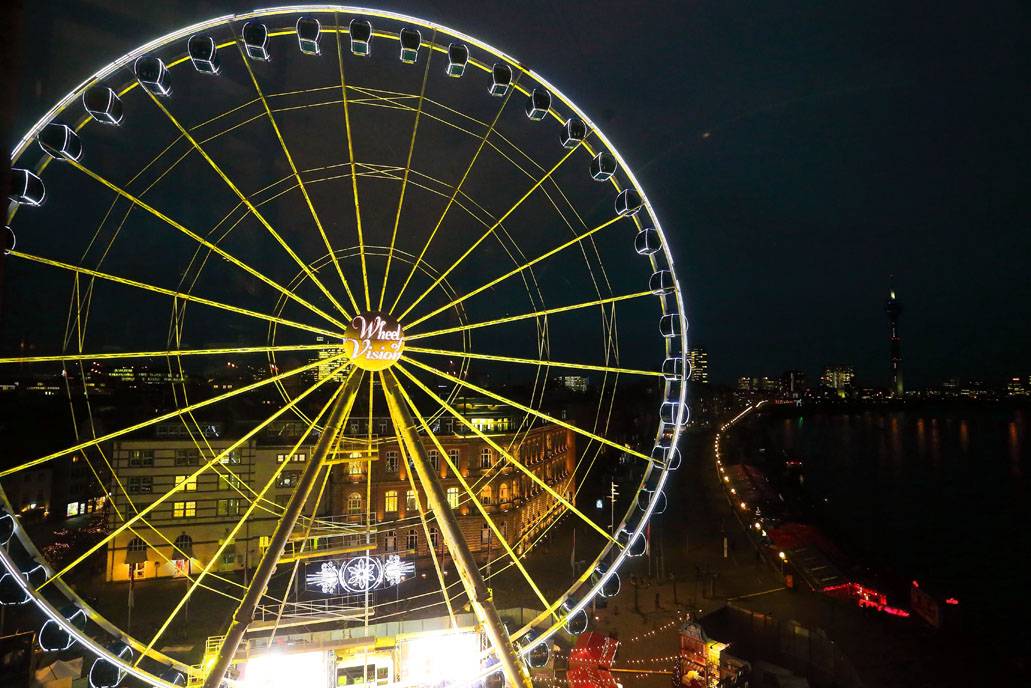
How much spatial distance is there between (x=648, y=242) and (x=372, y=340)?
5.13 metres

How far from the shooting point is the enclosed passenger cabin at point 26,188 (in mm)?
7852

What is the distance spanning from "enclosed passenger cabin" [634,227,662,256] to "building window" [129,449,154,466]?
993 inches

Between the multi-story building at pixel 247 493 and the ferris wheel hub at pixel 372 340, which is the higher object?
the ferris wheel hub at pixel 372 340

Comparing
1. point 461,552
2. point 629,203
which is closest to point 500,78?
point 629,203

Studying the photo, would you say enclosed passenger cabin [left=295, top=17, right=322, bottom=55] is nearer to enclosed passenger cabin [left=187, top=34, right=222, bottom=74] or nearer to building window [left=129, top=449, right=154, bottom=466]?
enclosed passenger cabin [left=187, top=34, right=222, bottom=74]

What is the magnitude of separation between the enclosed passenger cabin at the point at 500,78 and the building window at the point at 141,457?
24.5 meters

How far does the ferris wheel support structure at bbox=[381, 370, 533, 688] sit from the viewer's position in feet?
27.8

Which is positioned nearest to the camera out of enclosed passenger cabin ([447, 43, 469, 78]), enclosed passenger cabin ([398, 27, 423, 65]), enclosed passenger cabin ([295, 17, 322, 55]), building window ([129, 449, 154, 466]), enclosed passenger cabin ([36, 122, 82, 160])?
enclosed passenger cabin ([36, 122, 82, 160])

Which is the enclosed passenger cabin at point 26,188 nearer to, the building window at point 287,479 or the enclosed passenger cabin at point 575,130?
the enclosed passenger cabin at point 575,130

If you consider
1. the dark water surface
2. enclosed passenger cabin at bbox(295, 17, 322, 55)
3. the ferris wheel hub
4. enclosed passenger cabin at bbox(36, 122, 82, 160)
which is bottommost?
the dark water surface

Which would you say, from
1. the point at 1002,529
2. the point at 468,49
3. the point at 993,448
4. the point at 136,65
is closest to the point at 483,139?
the point at 468,49

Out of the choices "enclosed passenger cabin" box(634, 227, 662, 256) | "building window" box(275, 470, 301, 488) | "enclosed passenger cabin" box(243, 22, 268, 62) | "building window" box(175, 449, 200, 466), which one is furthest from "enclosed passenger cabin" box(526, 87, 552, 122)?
"building window" box(175, 449, 200, 466)

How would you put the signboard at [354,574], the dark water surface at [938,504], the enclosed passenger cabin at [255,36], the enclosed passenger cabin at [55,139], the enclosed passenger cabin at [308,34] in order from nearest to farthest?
the enclosed passenger cabin at [55,139], the enclosed passenger cabin at [255,36], the enclosed passenger cabin at [308,34], the signboard at [354,574], the dark water surface at [938,504]

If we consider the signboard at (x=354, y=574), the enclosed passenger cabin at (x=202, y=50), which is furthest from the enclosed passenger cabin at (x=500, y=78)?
the signboard at (x=354, y=574)
